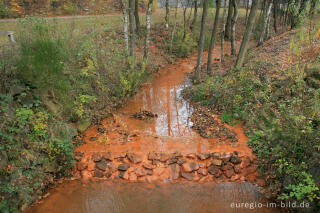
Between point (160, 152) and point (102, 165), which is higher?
point (160, 152)

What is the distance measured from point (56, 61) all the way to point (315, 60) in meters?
8.40

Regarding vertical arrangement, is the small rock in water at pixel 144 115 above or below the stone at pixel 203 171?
above

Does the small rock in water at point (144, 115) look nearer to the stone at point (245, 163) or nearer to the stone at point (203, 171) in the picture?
the stone at point (203, 171)

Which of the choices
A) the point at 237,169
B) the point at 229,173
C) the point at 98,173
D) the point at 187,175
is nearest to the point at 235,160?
the point at 237,169

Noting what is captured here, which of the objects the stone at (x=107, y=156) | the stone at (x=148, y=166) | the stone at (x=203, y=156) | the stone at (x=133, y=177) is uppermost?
the stone at (x=203, y=156)

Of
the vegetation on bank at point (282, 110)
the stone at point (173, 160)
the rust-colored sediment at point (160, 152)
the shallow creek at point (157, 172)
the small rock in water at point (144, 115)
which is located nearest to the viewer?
the vegetation on bank at point (282, 110)

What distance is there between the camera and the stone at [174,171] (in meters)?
5.71

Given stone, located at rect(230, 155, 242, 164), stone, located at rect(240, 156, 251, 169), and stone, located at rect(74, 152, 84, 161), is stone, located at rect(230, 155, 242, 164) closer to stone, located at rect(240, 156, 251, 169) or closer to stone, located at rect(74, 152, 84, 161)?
stone, located at rect(240, 156, 251, 169)

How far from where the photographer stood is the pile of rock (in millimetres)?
5715

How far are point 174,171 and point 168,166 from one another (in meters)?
0.22

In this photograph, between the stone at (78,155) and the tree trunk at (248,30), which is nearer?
the stone at (78,155)

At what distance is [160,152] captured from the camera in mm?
6285

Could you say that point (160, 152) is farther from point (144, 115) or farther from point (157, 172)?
point (144, 115)

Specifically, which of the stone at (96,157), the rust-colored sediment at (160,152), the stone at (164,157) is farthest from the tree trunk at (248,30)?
the stone at (96,157)
